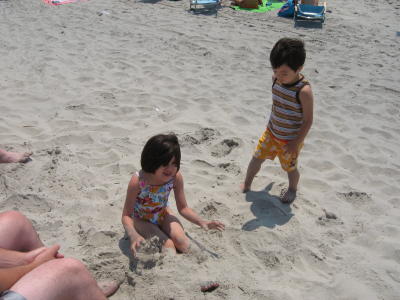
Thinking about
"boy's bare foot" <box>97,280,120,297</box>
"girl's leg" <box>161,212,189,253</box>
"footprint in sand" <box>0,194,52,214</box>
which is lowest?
"boy's bare foot" <box>97,280,120,297</box>

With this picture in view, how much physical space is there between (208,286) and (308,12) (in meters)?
7.19

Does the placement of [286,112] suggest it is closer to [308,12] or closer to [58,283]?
[58,283]

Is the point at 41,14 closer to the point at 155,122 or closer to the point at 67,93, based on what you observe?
the point at 67,93

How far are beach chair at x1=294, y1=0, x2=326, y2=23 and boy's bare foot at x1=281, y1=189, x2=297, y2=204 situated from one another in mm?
5820

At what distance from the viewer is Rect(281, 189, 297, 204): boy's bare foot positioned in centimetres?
303

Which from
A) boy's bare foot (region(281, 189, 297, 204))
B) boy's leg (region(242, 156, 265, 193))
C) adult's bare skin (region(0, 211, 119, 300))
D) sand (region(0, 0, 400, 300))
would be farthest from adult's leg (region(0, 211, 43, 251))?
boy's bare foot (region(281, 189, 297, 204))

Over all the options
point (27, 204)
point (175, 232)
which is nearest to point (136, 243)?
point (175, 232)

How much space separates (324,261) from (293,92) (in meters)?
1.13

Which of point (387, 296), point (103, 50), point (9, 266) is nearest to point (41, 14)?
point (103, 50)

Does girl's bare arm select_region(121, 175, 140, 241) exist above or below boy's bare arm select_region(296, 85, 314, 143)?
below

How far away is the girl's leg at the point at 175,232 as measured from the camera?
246cm

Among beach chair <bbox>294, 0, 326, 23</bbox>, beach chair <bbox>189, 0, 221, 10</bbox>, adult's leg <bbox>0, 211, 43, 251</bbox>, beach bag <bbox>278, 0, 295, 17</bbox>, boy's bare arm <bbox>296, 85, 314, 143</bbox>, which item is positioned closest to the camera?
adult's leg <bbox>0, 211, 43, 251</bbox>

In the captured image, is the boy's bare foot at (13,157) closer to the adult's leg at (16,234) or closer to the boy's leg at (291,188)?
the adult's leg at (16,234)

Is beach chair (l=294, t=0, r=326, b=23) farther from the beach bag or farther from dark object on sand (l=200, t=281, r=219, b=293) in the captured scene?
dark object on sand (l=200, t=281, r=219, b=293)
